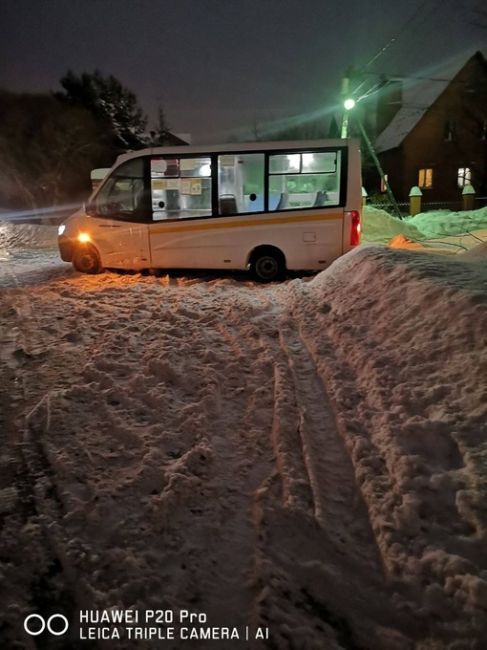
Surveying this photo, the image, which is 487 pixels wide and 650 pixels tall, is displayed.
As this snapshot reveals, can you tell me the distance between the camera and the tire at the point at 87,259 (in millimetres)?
11305

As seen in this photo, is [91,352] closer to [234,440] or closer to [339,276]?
[234,440]

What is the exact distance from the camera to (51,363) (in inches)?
212

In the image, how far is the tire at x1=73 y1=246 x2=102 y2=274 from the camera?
11305mm

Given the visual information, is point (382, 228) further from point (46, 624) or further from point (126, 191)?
point (46, 624)

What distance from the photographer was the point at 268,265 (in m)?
10.8

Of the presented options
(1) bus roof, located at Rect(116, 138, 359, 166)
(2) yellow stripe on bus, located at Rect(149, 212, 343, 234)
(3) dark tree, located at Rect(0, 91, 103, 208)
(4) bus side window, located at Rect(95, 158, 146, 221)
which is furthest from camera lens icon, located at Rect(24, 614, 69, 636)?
(3) dark tree, located at Rect(0, 91, 103, 208)

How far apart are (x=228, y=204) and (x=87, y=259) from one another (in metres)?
3.55

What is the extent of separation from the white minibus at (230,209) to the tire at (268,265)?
0.9 inches

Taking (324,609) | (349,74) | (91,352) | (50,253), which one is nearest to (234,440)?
(324,609)

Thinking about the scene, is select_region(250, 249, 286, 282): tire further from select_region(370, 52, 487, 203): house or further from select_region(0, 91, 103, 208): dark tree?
select_region(370, 52, 487, 203): house

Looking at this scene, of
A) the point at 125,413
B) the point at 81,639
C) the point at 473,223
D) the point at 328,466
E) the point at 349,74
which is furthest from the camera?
the point at 473,223

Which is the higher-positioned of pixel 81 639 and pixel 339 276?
pixel 339 276

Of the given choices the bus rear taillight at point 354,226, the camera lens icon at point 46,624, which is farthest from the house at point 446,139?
the camera lens icon at point 46,624

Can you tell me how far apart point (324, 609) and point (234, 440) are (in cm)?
163
